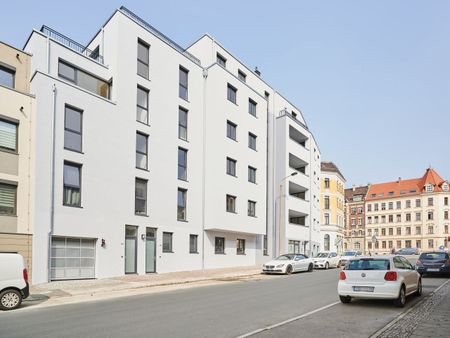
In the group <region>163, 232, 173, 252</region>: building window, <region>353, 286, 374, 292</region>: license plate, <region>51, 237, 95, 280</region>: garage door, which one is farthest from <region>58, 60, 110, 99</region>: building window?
<region>353, 286, 374, 292</region>: license plate

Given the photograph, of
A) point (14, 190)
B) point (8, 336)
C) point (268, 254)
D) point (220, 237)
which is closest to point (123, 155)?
point (14, 190)

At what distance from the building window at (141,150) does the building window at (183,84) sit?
5097 mm

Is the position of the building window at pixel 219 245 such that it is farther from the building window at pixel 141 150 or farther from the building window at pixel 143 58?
the building window at pixel 143 58

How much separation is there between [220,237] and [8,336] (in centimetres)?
2406

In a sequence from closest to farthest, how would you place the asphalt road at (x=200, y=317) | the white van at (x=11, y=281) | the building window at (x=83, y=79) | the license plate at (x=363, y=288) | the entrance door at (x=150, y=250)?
the asphalt road at (x=200, y=317)
the license plate at (x=363, y=288)
the white van at (x=11, y=281)
the building window at (x=83, y=79)
the entrance door at (x=150, y=250)

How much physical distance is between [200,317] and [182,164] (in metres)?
19.3

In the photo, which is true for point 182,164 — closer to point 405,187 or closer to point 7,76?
point 7,76

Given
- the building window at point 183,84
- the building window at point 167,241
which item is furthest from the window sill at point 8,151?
the building window at point 183,84

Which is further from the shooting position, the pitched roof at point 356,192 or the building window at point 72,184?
the pitched roof at point 356,192

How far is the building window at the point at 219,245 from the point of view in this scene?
31250 millimetres

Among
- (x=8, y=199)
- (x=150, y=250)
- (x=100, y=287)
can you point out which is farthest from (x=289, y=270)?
(x=8, y=199)

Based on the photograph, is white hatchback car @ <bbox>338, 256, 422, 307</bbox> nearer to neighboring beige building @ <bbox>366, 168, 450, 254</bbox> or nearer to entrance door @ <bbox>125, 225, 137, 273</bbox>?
entrance door @ <bbox>125, 225, 137, 273</bbox>

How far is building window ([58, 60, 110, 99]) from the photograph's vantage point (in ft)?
74.2

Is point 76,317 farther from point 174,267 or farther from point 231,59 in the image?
point 231,59
